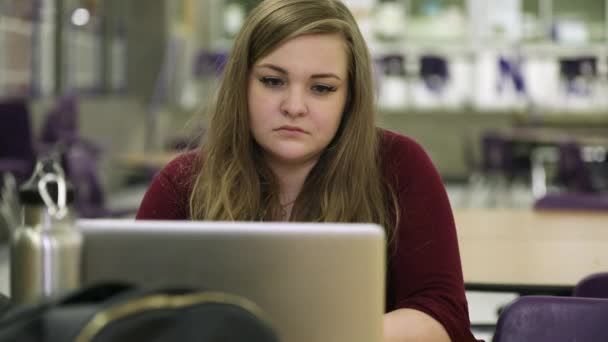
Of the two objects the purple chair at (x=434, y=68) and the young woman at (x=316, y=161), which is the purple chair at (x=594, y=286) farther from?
the purple chair at (x=434, y=68)

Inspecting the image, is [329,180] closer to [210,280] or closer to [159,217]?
[159,217]

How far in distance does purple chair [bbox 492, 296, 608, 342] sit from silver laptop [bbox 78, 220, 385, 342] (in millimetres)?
650

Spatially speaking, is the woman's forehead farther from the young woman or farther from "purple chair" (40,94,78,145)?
"purple chair" (40,94,78,145)

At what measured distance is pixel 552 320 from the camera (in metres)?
1.47

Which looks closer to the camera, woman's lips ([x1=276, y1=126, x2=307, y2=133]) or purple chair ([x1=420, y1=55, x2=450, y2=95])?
woman's lips ([x1=276, y1=126, x2=307, y2=133])

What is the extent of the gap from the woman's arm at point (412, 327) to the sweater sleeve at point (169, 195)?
0.46m

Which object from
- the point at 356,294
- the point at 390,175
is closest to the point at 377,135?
the point at 390,175

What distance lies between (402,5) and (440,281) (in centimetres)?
1212

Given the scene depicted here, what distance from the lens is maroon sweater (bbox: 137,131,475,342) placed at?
1.38 meters

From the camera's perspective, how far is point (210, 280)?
852 mm

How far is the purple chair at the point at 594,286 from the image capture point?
1714 millimetres

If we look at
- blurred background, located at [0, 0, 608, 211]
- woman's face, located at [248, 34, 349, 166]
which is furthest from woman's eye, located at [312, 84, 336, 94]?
blurred background, located at [0, 0, 608, 211]

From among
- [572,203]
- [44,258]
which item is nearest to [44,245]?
[44,258]

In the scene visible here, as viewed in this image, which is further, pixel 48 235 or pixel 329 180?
pixel 329 180
